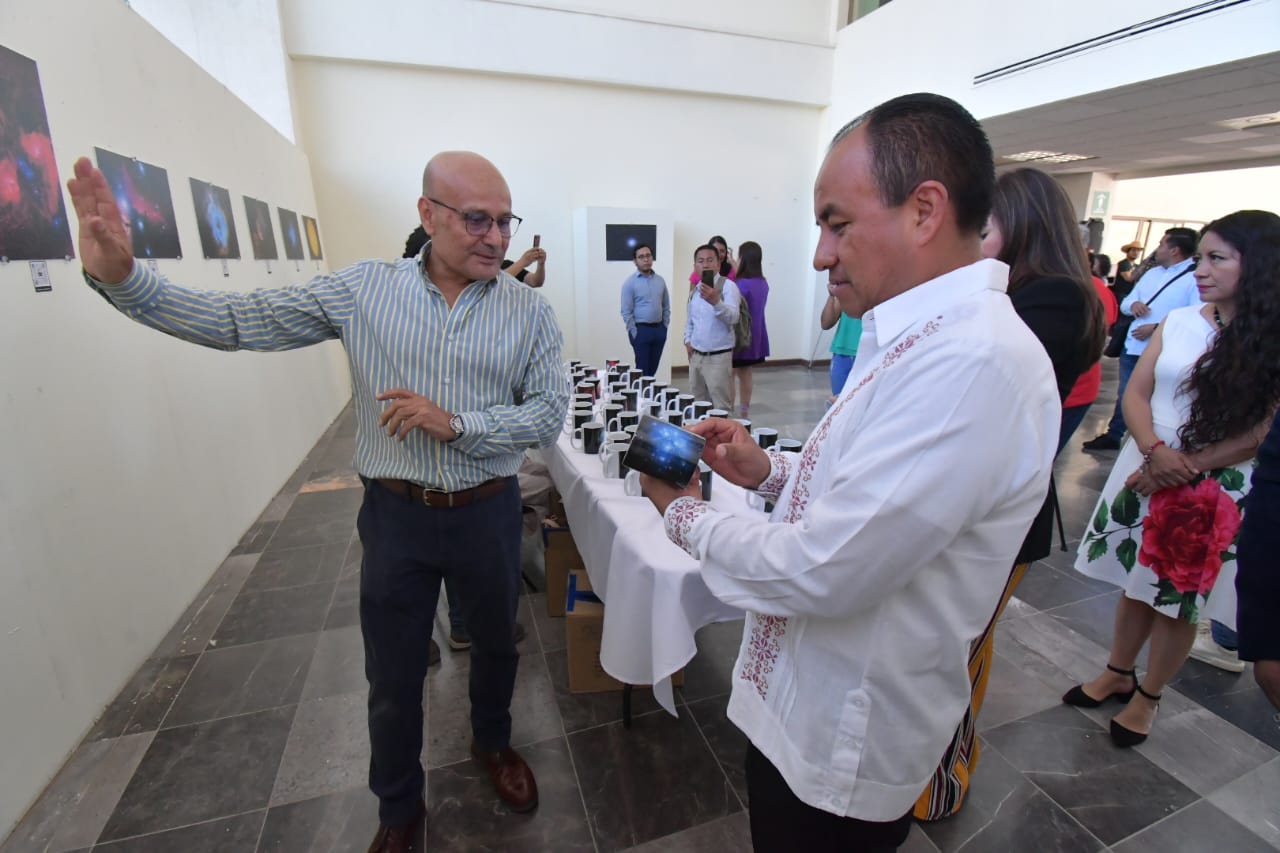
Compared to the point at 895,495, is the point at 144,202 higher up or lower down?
higher up

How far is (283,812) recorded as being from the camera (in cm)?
160

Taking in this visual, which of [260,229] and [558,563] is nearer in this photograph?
[558,563]

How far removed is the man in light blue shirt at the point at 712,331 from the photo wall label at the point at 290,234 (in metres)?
3.31

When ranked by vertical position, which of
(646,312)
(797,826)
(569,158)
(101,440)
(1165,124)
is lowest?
(797,826)

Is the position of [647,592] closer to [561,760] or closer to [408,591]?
[408,591]

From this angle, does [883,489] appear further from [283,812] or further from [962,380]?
[283,812]

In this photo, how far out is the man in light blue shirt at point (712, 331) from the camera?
4.52 m

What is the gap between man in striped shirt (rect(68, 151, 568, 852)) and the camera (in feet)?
4.23

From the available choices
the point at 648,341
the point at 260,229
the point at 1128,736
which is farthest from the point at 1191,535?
the point at 260,229

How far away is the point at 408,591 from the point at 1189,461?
221 cm

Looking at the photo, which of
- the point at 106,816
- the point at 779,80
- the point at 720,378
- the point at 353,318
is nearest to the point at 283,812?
the point at 106,816

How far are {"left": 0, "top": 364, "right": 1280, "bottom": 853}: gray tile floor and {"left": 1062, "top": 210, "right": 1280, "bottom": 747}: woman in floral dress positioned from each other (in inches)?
8.8

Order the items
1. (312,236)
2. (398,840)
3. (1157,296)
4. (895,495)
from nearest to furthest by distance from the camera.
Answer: (895,495) < (398,840) < (1157,296) < (312,236)

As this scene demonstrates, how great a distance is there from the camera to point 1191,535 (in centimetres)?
170
